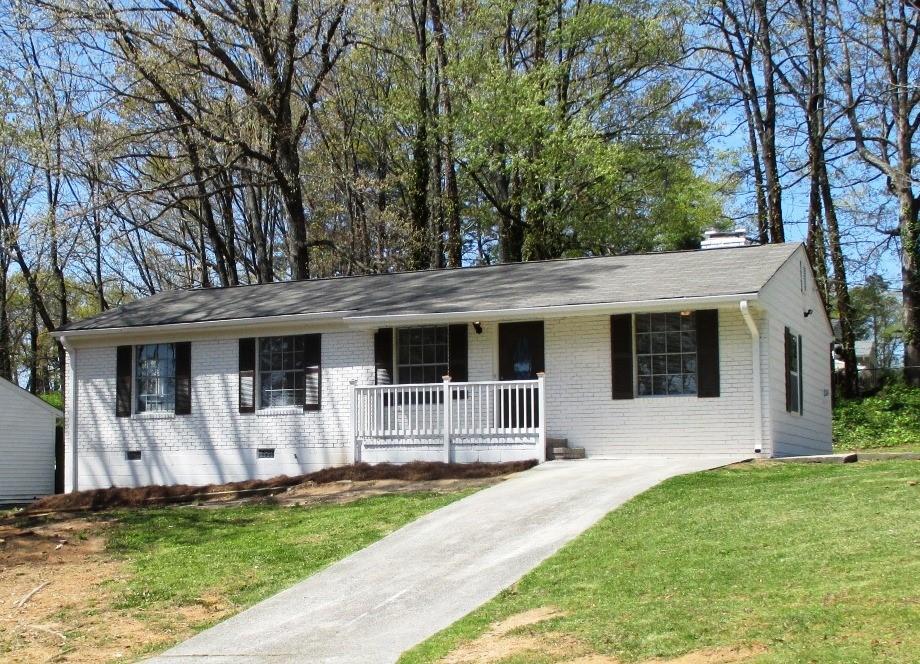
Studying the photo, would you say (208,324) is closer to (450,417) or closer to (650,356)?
(450,417)

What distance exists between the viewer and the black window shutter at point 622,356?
59.1ft

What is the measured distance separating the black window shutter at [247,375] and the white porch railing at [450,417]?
8.48 ft

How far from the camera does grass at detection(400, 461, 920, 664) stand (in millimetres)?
6879

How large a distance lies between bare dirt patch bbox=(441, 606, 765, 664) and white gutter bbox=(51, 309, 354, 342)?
1165 cm

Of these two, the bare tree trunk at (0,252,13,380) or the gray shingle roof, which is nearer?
the gray shingle roof

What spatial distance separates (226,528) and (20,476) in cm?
1974

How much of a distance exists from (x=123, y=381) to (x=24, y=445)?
11.9m

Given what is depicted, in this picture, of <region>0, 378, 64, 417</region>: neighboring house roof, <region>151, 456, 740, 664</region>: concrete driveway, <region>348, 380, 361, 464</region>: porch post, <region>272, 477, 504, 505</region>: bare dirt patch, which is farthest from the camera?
<region>0, 378, 64, 417</region>: neighboring house roof

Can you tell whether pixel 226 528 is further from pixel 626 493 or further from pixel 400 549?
pixel 626 493

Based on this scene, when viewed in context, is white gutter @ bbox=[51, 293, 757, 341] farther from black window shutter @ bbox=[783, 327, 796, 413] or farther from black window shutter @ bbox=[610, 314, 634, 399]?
black window shutter @ bbox=[783, 327, 796, 413]

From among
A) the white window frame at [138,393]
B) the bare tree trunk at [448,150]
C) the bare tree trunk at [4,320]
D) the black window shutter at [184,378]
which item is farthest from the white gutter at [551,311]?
the bare tree trunk at [4,320]

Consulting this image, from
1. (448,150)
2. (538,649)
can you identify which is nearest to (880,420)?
(448,150)

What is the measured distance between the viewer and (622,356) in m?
18.0

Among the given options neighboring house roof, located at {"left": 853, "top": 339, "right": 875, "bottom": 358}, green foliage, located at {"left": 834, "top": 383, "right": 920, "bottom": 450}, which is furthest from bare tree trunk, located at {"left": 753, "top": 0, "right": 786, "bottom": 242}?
neighboring house roof, located at {"left": 853, "top": 339, "right": 875, "bottom": 358}
